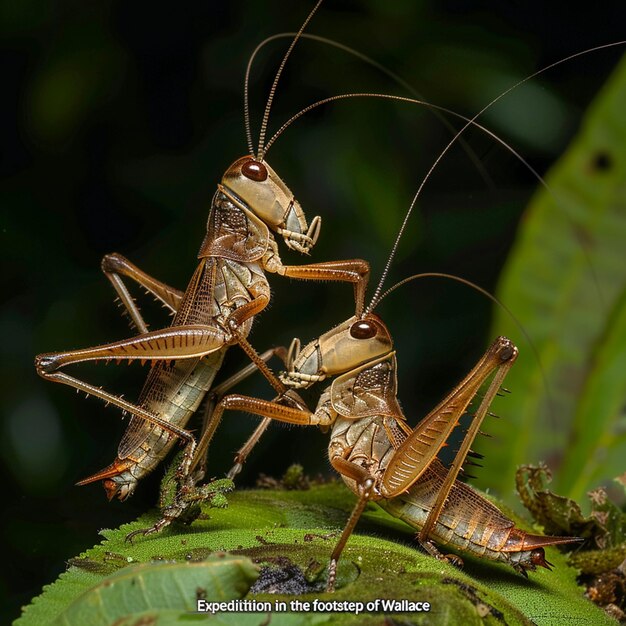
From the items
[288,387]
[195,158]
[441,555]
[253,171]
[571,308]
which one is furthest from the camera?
[195,158]

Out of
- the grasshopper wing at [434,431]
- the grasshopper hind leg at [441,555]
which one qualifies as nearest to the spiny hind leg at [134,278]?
the grasshopper wing at [434,431]

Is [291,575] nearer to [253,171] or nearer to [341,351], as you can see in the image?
[341,351]

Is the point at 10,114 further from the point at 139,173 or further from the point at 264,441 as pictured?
the point at 264,441

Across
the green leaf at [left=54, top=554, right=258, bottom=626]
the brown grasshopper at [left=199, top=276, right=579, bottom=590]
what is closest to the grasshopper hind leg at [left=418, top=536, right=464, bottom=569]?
the brown grasshopper at [left=199, top=276, right=579, bottom=590]

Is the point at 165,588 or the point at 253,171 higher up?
the point at 253,171

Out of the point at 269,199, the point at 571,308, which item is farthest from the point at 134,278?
the point at 571,308

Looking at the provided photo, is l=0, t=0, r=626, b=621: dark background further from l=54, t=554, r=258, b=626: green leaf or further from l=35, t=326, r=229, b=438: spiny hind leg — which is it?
l=54, t=554, r=258, b=626: green leaf

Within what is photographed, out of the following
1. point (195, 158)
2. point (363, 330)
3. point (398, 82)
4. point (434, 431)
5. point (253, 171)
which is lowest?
point (434, 431)

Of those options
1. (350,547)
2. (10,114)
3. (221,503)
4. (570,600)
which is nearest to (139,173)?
(10,114)
